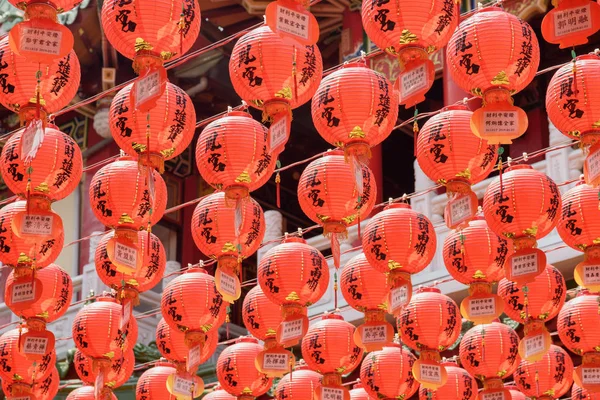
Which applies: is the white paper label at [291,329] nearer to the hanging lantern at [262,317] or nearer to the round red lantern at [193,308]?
the hanging lantern at [262,317]

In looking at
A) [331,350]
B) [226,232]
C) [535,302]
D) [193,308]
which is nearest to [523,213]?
[535,302]

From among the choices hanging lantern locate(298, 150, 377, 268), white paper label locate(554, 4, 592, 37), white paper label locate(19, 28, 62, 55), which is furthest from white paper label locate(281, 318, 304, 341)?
white paper label locate(554, 4, 592, 37)

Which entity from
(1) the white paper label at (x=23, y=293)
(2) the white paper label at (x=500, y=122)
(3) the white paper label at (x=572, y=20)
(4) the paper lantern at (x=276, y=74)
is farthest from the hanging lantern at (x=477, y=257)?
(1) the white paper label at (x=23, y=293)

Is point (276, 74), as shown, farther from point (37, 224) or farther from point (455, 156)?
point (37, 224)

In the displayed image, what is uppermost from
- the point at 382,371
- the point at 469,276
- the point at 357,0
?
the point at 357,0

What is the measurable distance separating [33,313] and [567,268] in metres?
4.60

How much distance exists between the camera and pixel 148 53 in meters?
7.60

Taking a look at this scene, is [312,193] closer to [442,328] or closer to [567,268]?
[442,328]

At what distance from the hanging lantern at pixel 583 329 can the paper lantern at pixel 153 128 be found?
302cm

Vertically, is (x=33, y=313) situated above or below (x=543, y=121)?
below

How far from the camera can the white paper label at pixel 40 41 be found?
713 cm

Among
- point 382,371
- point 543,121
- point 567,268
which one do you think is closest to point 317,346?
point 382,371

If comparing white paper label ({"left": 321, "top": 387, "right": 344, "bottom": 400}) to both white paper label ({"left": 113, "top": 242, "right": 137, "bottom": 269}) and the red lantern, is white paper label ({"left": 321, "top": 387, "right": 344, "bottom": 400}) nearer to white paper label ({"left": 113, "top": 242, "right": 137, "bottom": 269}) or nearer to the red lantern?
the red lantern

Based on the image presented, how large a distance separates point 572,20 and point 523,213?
1.54 meters
